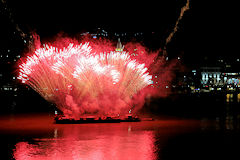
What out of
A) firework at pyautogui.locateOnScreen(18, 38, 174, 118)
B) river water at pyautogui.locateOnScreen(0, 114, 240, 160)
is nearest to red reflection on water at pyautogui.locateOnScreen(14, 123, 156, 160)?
river water at pyautogui.locateOnScreen(0, 114, 240, 160)

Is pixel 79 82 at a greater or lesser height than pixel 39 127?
greater

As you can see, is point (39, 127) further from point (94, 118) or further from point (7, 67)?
point (7, 67)

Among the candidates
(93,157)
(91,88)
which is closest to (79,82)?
(91,88)

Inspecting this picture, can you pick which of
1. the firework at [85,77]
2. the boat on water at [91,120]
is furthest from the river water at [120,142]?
the firework at [85,77]

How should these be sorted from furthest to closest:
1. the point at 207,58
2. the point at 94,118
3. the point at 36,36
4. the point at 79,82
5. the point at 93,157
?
1. the point at 207,58
2. the point at 36,36
3. the point at 79,82
4. the point at 94,118
5. the point at 93,157

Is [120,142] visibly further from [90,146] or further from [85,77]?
[85,77]

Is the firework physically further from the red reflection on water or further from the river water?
the red reflection on water

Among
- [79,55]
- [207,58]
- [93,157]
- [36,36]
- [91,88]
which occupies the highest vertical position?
[207,58]

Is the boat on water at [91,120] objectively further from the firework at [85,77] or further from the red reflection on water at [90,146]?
the red reflection on water at [90,146]
